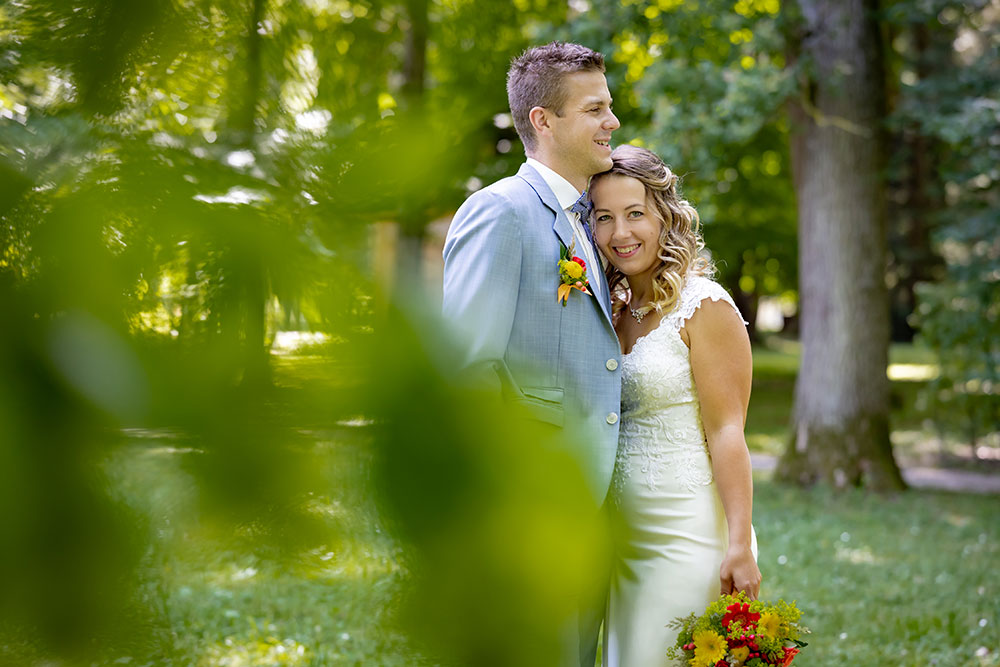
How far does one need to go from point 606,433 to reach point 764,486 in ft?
24.6

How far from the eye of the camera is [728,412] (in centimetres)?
269

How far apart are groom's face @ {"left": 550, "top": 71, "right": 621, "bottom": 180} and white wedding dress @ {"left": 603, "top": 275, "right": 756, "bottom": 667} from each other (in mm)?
519

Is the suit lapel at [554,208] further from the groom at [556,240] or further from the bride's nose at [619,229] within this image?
the bride's nose at [619,229]

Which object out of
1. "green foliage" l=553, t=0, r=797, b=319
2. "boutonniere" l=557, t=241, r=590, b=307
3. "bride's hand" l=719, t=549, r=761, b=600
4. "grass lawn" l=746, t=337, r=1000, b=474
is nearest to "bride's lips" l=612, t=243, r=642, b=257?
"boutonniere" l=557, t=241, r=590, b=307

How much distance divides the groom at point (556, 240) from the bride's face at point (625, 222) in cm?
8

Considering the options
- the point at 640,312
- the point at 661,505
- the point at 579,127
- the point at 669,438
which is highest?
the point at 579,127

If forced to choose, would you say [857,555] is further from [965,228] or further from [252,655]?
[252,655]

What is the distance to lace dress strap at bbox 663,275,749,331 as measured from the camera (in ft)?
8.97

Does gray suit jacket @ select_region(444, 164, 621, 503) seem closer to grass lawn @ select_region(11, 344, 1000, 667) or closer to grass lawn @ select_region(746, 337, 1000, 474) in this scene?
grass lawn @ select_region(11, 344, 1000, 667)

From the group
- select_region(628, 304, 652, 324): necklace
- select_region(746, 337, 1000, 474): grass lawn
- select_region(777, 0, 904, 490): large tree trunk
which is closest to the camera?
select_region(628, 304, 652, 324): necklace

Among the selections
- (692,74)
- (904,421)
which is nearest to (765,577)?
(692,74)

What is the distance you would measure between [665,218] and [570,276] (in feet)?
1.93

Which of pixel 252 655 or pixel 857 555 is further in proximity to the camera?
pixel 857 555

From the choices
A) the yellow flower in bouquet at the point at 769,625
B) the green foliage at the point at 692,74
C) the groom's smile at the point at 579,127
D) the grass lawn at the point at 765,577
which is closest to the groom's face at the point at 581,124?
the groom's smile at the point at 579,127
